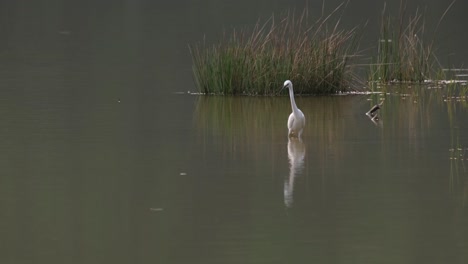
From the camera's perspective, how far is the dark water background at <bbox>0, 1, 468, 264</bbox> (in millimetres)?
8430

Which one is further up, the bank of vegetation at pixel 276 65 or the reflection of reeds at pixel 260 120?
the bank of vegetation at pixel 276 65

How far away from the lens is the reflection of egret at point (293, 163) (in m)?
10.2

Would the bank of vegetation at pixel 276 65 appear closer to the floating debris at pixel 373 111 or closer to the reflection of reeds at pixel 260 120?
the reflection of reeds at pixel 260 120

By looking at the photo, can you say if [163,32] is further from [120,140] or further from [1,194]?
[1,194]

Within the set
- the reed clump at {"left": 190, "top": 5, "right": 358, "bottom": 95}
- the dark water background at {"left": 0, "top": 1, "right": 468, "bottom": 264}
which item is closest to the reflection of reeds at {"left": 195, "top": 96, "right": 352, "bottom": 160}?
the dark water background at {"left": 0, "top": 1, "right": 468, "bottom": 264}

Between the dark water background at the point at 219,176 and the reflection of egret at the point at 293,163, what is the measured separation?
3 centimetres

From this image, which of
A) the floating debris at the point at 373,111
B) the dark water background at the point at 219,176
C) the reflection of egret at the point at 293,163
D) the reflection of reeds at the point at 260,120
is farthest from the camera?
the floating debris at the point at 373,111

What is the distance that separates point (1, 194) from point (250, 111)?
6751mm

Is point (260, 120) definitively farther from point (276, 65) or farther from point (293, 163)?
point (293, 163)

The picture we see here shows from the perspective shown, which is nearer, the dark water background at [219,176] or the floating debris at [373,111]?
the dark water background at [219,176]

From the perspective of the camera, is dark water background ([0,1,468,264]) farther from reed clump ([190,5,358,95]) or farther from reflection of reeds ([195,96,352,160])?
reed clump ([190,5,358,95])

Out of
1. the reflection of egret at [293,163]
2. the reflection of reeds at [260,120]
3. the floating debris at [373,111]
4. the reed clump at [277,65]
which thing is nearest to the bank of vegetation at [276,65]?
the reed clump at [277,65]

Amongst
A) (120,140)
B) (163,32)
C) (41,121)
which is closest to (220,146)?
(120,140)

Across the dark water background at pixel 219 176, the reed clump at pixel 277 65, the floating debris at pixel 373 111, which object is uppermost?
the reed clump at pixel 277 65
